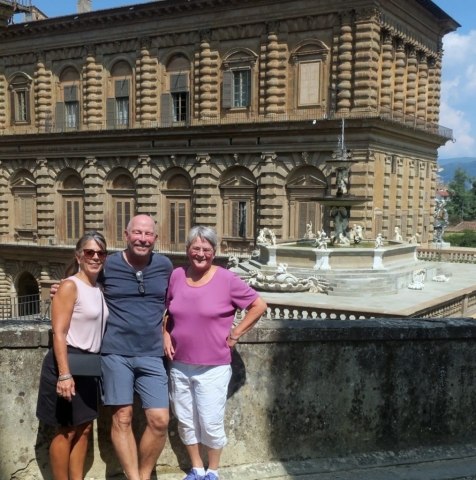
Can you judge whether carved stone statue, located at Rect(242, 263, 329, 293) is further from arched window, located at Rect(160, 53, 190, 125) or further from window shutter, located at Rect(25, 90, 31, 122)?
window shutter, located at Rect(25, 90, 31, 122)

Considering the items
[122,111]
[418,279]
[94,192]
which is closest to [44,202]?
[94,192]

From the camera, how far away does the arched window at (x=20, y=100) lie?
35.1 metres

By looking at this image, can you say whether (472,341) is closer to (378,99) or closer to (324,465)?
(324,465)

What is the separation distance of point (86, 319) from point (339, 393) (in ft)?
7.67

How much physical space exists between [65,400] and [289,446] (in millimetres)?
1995

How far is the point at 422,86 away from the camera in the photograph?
32.4 meters

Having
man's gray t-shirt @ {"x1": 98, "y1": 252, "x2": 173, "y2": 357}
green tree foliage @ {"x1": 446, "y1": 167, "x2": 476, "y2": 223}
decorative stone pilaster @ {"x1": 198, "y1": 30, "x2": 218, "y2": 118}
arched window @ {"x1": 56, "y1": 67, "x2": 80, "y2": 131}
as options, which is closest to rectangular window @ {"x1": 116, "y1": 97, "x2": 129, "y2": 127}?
arched window @ {"x1": 56, "y1": 67, "x2": 80, "y2": 131}

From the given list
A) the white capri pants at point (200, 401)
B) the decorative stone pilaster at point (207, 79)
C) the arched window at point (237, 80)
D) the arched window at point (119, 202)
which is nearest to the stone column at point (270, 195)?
the arched window at point (237, 80)

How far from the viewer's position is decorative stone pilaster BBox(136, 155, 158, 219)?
3180 centimetres

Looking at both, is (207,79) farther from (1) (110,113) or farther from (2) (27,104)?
(2) (27,104)

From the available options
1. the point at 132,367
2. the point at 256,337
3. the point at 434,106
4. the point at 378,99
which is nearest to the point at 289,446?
the point at 256,337

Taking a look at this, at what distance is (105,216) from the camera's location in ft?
109

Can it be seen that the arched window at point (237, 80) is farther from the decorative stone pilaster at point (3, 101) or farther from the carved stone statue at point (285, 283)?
the decorative stone pilaster at point (3, 101)

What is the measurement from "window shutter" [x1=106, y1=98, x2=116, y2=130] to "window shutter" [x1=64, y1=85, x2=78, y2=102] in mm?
2096
